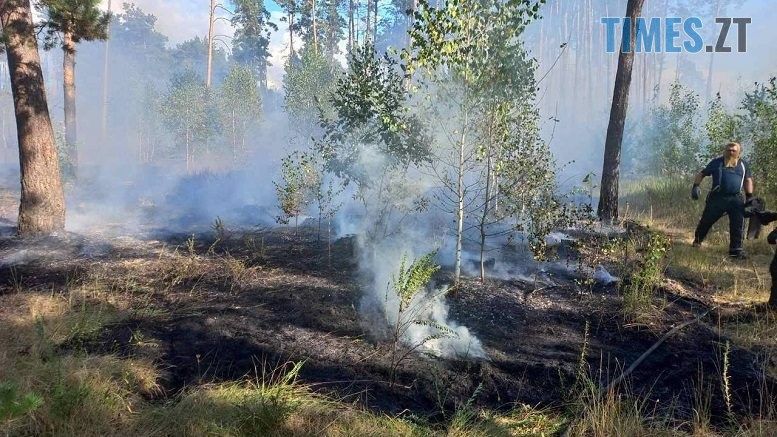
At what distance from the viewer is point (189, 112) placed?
85.8 ft

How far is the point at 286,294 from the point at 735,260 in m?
6.37

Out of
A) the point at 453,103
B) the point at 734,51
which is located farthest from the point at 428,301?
the point at 734,51

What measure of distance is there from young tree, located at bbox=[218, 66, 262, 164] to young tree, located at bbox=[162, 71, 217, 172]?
1.03 meters

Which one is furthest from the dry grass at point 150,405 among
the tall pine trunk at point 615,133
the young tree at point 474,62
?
the tall pine trunk at point 615,133

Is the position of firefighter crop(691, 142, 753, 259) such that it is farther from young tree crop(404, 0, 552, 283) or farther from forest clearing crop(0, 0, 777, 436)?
young tree crop(404, 0, 552, 283)

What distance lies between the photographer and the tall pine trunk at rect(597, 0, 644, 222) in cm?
818

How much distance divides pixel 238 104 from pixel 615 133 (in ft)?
73.3

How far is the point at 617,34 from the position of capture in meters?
52.5

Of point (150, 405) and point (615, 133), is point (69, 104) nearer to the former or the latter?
point (150, 405)

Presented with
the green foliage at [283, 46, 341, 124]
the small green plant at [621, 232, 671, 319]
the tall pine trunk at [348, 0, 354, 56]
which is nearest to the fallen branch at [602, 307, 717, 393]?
the small green plant at [621, 232, 671, 319]

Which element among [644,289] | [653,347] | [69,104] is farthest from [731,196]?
[69,104]

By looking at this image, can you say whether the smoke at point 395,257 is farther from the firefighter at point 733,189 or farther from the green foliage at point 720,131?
the green foliage at point 720,131

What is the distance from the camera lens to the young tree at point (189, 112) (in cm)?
2588

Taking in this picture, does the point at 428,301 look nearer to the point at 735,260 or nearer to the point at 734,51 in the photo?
the point at 735,260
